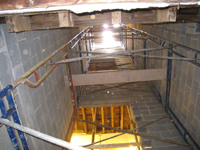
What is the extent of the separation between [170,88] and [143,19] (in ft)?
14.2

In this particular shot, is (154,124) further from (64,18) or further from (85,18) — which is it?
(64,18)

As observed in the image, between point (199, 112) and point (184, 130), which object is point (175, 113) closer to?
point (184, 130)

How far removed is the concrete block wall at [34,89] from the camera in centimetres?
248

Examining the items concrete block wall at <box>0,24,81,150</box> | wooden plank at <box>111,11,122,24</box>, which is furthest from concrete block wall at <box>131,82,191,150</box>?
wooden plank at <box>111,11,122,24</box>

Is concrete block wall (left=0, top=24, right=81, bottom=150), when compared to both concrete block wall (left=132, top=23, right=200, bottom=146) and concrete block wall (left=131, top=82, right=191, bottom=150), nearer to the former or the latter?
concrete block wall (left=131, top=82, right=191, bottom=150)

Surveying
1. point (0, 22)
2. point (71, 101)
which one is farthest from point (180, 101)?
point (0, 22)

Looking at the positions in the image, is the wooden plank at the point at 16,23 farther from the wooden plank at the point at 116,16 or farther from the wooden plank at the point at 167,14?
the wooden plank at the point at 167,14

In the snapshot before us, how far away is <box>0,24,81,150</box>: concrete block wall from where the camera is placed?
2.48 meters

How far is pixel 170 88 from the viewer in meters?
6.40

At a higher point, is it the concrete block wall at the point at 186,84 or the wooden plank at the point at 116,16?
the wooden plank at the point at 116,16

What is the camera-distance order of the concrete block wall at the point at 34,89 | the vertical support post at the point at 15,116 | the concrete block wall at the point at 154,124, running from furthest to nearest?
the concrete block wall at the point at 154,124
the concrete block wall at the point at 34,89
the vertical support post at the point at 15,116

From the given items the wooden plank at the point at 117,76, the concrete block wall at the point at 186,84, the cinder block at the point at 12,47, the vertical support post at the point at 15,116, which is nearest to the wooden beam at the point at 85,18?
the cinder block at the point at 12,47

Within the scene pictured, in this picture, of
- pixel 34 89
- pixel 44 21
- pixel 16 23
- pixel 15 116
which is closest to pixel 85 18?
pixel 44 21

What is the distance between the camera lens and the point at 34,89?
3316 millimetres
